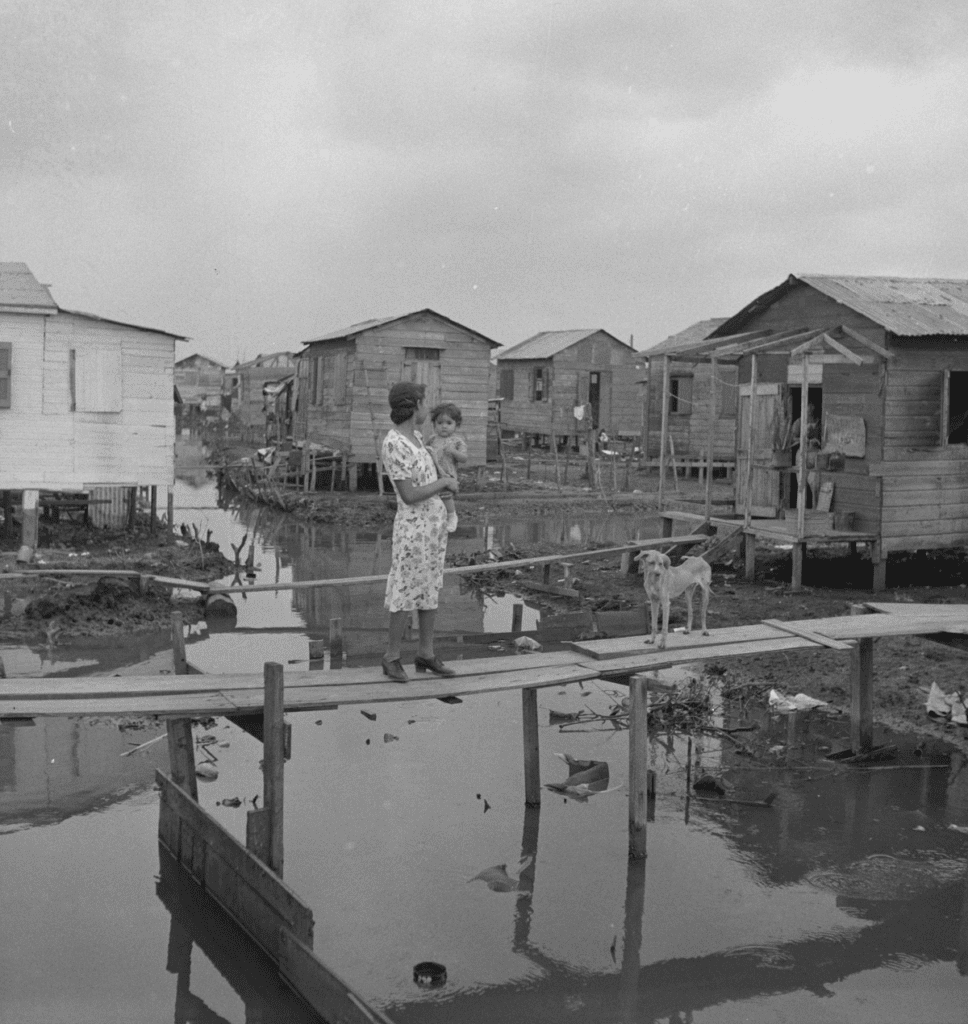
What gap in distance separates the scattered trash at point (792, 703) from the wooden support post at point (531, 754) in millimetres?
2993

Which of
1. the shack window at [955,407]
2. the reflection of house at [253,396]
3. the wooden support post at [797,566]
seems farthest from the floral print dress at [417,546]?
the reflection of house at [253,396]

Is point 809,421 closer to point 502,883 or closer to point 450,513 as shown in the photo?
point 450,513

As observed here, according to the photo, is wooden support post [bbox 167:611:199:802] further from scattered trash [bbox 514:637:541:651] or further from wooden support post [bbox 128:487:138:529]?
wooden support post [bbox 128:487:138:529]

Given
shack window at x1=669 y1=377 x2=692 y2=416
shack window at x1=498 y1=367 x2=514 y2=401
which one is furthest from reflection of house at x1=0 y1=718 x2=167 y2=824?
shack window at x1=498 y1=367 x2=514 y2=401

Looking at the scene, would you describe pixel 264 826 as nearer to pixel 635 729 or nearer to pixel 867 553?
pixel 635 729

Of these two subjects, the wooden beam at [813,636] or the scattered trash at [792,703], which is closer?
the wooden beam at [813,636]

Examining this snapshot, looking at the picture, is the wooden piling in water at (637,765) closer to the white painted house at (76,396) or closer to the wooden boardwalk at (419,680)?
the wooden boardwalk at (419,680)

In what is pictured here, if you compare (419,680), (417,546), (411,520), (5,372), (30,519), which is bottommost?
(419,680)

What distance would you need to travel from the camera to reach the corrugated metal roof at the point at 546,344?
40.4m

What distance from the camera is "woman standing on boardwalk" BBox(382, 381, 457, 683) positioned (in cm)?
764

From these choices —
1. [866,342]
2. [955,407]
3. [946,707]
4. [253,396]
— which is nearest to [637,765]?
[946,707]

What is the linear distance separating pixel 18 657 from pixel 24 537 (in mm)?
6241

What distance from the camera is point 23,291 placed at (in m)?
19.5

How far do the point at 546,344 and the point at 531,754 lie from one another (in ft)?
111
